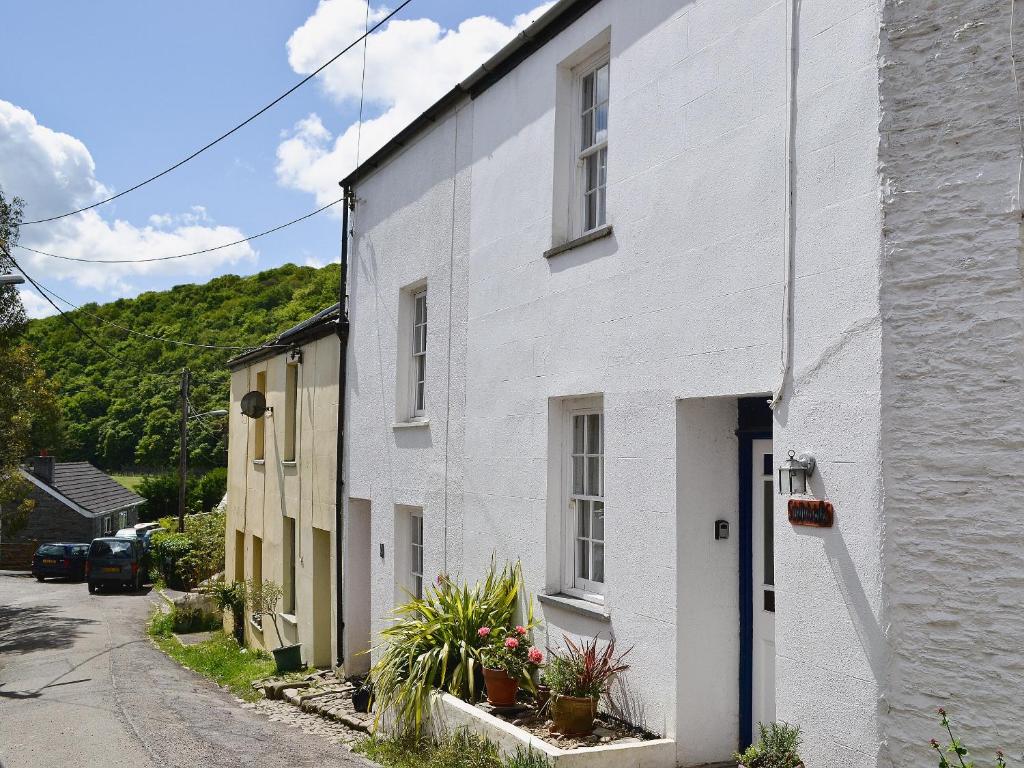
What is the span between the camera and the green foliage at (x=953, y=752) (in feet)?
15.6

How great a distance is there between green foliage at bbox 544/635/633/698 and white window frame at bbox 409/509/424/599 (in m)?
4.67

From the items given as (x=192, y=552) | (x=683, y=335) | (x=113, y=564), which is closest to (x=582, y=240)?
(x=683, y=335)

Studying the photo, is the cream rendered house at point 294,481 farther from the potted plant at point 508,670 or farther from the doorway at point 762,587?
the doorway at point 762,587

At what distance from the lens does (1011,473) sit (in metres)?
4.93

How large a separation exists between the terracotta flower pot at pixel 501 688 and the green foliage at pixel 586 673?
525 mm

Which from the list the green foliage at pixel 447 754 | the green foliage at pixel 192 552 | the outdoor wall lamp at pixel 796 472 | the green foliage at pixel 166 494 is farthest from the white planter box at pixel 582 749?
the green foliage at pixel 166 494

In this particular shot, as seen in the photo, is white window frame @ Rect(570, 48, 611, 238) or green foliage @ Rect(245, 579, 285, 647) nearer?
white window frame @ Rect(570, 48, 611, 238)

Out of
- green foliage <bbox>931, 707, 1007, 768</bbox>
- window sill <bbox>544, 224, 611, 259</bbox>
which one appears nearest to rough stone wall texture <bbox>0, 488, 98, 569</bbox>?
window sill <bbox>544, 224, 611, 259</bbox>

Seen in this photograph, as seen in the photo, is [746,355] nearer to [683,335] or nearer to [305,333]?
[683,335]

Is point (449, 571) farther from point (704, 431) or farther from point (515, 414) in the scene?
point (704, 431)

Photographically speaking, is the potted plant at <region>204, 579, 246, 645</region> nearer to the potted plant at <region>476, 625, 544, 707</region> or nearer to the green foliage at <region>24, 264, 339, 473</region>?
the potted plant at <region>476, 625, 544, 707</region>

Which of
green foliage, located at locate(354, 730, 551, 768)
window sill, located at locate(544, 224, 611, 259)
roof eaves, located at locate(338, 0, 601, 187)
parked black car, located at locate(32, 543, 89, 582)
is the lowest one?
parked black car, located at locate(32, 543, 89, 582)

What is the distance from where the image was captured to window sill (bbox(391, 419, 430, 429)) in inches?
449

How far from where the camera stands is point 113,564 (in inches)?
1347
